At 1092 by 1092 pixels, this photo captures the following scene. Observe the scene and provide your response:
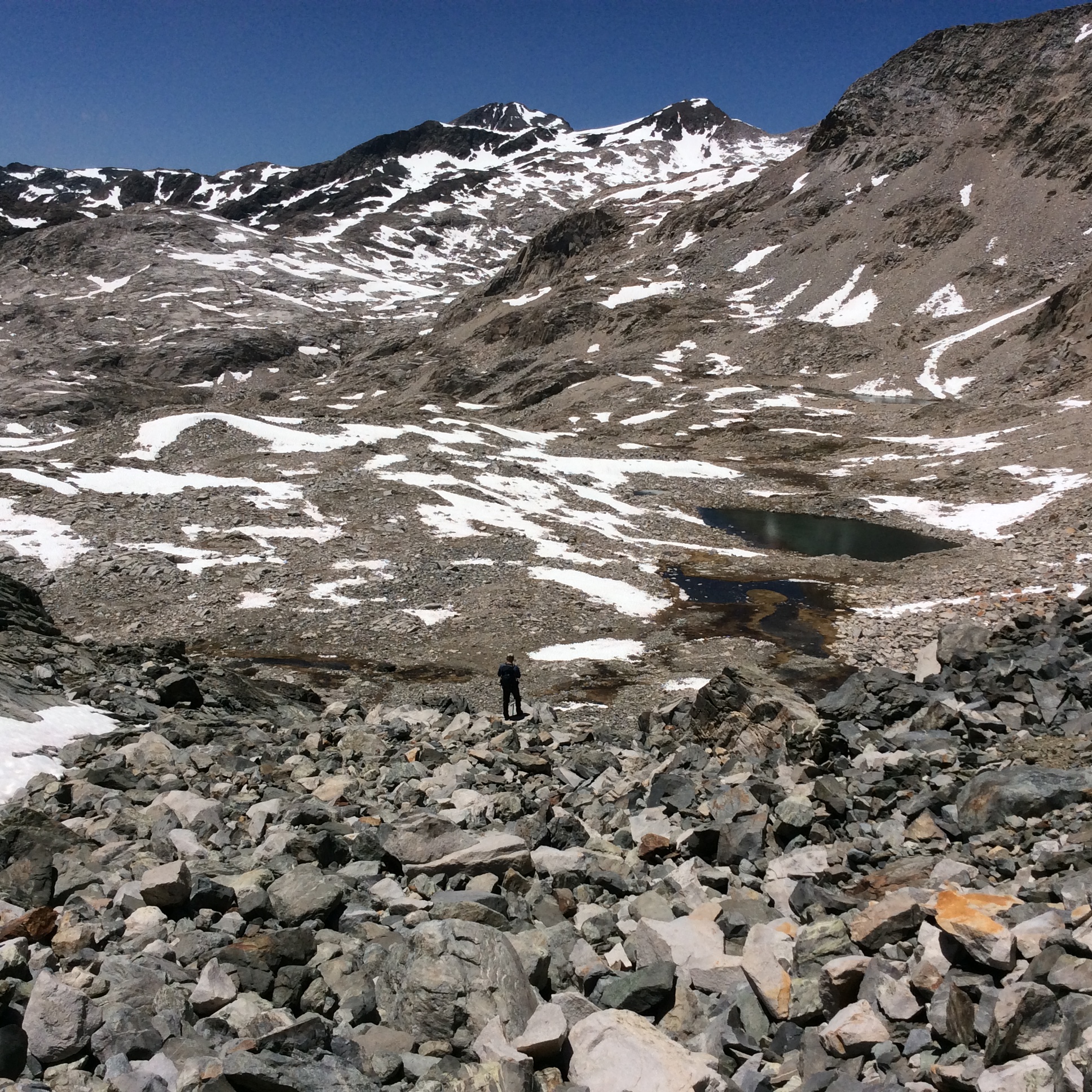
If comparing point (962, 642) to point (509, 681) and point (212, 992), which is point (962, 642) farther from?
point (212, 992)

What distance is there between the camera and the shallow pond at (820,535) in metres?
46.4

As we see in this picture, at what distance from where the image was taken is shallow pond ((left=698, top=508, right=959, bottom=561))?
46.4 m

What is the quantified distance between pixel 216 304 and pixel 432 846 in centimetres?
19437

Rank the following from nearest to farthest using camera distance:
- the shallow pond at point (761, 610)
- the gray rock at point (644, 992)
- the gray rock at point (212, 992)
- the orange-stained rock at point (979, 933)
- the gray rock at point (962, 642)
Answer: the orange-stained rock at point (979, 933)
the gray rock at point (212, 992)
the gray rock at point (644, 992)
the gray rock at point (962, 642)
the shallow pond at point (761, 610)

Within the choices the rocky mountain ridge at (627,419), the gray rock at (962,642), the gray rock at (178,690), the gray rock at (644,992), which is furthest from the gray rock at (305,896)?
the rocky mountain ridge at (627,419)

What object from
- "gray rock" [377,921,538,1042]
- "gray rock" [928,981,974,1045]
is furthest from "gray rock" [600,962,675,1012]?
"gray rock" [928,981,974,1045]

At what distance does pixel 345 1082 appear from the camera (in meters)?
5.40

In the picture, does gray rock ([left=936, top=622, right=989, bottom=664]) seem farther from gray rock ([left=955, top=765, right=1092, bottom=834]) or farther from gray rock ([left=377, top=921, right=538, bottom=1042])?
gray rock ([left=377, top=921, right=538, bottom=1042])

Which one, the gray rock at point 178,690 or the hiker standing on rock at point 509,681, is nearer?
the gray rock at point 178,690

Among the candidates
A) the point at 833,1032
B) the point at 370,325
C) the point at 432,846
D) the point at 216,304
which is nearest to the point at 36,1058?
the point at 432,846

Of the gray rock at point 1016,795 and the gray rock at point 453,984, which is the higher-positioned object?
the gray rock at point 1016,795

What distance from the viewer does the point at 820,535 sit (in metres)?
51.2

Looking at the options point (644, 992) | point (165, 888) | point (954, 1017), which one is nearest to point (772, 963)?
point (644, 992)

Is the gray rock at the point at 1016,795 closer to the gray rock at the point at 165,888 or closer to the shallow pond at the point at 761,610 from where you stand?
the gray rock at the point at 165,888
